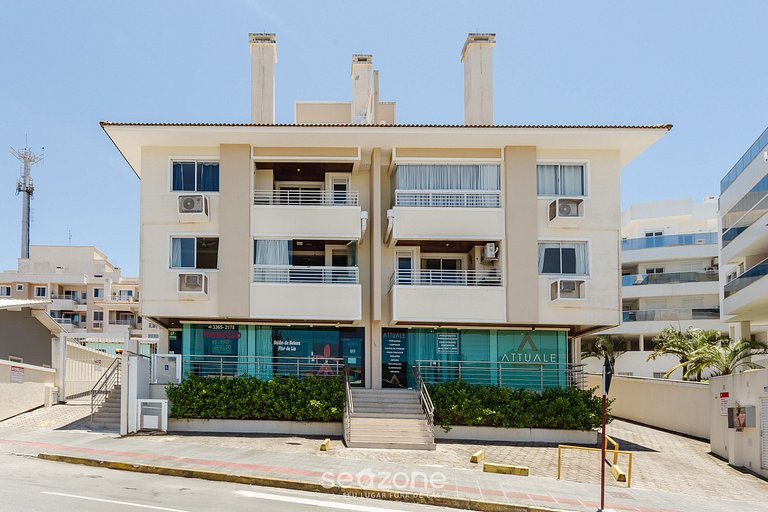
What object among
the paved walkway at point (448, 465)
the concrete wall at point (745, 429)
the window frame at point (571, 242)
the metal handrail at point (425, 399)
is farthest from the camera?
the window frame at point (571, 242)

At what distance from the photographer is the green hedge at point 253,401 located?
2448cm

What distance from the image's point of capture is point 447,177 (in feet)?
90.2

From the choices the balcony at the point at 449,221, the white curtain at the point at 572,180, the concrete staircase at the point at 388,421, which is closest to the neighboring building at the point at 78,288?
the balcony at the point at 449,221

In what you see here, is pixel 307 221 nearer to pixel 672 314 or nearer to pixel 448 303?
pixel 448 303

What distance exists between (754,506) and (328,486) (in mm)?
8859

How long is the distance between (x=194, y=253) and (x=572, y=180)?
43.3ft

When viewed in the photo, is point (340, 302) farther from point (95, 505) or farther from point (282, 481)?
point (95, 505)

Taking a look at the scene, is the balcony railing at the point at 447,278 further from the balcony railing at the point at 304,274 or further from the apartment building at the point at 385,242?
the balcony railing at the point at 304,274

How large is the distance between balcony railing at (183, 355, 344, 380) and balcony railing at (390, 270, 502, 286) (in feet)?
12.1

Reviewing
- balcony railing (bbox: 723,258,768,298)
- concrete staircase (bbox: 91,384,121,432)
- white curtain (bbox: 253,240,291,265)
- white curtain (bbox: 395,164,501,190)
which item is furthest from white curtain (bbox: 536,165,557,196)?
concrete staircase (bbox: 91,384,121,432)

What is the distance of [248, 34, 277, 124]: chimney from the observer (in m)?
29.8

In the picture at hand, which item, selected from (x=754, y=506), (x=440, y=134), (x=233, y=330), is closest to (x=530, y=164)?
(x=440, y=134)

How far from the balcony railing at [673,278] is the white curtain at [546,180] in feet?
99.8

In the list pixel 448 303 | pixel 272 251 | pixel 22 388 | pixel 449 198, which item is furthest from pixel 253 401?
pixel 449 198
